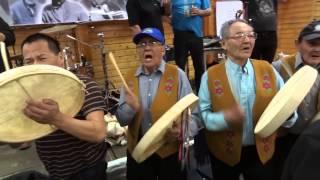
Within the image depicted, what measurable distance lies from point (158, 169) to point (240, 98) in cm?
62

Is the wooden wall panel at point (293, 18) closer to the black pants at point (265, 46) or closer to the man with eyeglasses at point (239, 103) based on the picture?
the black pants at point (265, 46)

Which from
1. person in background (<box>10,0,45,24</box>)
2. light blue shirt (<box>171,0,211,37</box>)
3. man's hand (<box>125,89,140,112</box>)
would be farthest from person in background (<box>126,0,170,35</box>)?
person in background (<box>10,0,45,24</box>)

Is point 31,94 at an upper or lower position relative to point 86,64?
upper

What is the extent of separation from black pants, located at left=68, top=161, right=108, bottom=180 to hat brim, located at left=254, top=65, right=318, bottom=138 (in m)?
0.73

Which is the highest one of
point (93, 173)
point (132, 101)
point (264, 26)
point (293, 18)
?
point (264, 26)

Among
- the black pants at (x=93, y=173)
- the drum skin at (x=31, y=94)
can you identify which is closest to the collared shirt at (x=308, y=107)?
the black pants at (x=93, y=173)

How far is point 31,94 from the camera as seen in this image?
3.64 ft

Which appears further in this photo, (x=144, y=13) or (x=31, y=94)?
(x=144, y=13)

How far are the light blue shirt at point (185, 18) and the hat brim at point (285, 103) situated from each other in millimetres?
1922

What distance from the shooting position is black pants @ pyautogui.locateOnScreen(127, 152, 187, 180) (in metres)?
1.86

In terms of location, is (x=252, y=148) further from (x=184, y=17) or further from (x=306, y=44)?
(x=184, y=17)

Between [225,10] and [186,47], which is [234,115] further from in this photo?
[225,10]

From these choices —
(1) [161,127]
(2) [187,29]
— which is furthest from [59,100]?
(2) [187,29]

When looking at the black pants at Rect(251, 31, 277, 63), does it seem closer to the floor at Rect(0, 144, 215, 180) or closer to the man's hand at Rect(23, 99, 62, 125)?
the floor at Rect(0, 144, 215, 180)
